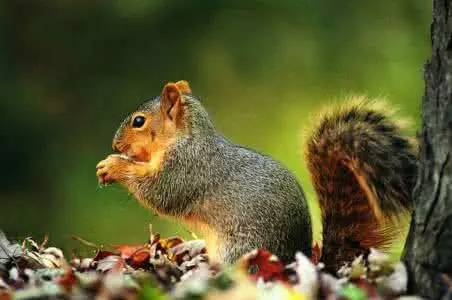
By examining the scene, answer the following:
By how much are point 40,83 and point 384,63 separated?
1622 millimetres

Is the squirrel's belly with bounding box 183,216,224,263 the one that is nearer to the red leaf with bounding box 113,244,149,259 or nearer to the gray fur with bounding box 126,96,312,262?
the gray fur with bounding box 126,96,312,262

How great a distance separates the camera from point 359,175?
196 cm

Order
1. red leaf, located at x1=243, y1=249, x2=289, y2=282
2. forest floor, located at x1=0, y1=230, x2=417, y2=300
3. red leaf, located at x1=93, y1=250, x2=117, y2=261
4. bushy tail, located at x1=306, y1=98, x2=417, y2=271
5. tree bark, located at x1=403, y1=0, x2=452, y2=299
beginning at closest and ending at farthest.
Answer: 1. forest floor, located at x1=0, y1=230, x2=417, y2=300
2. tree bark, located at x1=403, y1=0, x2=452, y2=299
3. red leaf, located at x1=243, y1=249, x2=289, y2=282
4. bushy tail, located at x1=306, y1=98, x2=417, y2=271
5. red leaf, located at x1=93, y1=250, x2=117, y2=261

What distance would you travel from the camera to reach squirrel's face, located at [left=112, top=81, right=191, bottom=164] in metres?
2.35

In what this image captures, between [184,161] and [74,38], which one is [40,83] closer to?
[74,38]

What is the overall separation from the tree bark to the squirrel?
0.21m

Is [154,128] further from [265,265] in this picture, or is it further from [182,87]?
[265,265]

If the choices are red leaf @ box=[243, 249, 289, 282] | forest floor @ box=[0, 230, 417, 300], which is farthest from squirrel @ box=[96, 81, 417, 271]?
red leaf @ box=[243, 249, 289, 282]

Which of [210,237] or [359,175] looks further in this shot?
[210,237]

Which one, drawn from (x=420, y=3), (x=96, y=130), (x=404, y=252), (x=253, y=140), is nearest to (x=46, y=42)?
(x=96, y=130)

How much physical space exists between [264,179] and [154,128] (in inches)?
15.0

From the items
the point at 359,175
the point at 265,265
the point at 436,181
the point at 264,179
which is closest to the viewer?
the point at 436,181

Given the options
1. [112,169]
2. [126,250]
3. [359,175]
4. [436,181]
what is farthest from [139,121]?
[436,181]

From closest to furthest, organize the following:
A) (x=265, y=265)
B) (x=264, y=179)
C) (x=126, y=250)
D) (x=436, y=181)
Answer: (x=436, y=181) → (x=265, y=265) → (x=264, y=179) → (x=126, y=250)
